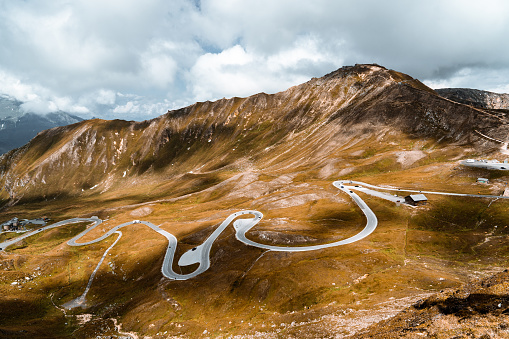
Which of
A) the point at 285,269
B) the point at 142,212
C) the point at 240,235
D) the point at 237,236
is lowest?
the point at 285,269

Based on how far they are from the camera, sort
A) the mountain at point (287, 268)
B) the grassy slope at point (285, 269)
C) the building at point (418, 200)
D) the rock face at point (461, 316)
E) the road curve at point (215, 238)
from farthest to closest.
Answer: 1. the building at point (418, 200)
2. the road curve at point (215, 238)
3. the grassy slope at point (285, 269)
4. the mountain at point (287, 268)
5. the rock face at point (461, 316)

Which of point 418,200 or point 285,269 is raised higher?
point 418,200

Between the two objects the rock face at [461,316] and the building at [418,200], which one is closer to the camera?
the rock face at [461,316]

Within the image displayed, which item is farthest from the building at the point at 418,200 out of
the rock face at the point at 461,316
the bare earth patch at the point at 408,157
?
the rock face at the point at 461,316

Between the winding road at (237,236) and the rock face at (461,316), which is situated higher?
the rock face at (461,316)

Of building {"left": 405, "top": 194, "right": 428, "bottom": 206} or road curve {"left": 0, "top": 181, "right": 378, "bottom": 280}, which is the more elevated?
building {"left": 405, "top": 194, "right": 428, "bottom": 206}

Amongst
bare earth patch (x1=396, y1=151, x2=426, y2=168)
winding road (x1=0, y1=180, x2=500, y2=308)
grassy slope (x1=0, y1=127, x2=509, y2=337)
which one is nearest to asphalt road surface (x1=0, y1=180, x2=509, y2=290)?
winding road (x1=0, y1=180, x2=500, y2=308)

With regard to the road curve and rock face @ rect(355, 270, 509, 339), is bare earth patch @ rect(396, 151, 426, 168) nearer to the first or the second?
the road curve

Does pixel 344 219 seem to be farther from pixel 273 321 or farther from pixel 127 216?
pixel 127 216

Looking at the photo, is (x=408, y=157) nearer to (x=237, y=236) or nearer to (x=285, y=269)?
(x=237, y=236)

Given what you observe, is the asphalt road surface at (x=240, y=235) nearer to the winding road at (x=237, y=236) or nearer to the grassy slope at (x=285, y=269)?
the winding road at (x=237, y=236)

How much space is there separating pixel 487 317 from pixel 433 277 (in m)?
35.2

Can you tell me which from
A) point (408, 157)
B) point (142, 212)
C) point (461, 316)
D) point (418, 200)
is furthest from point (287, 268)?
Answer: point (408, 157)

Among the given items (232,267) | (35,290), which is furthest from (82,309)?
(232,267)
